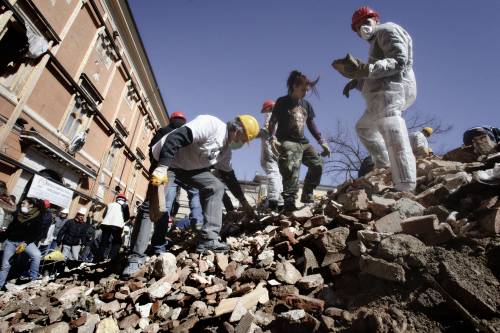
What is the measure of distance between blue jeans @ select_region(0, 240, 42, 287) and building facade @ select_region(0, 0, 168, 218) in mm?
4176

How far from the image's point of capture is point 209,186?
10.1ft

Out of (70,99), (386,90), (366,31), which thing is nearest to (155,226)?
(386,90)

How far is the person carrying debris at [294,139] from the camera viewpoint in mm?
4102

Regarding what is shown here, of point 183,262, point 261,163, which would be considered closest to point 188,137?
point 183,262

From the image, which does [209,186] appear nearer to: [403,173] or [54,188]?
[403,173]

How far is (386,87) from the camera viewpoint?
3385mm

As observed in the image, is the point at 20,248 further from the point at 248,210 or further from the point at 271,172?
Answer: the point at 271,172

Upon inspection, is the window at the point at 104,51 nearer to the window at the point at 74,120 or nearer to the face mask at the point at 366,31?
the window at the point at 74,120

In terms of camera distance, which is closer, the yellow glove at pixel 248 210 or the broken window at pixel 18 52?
the yellow glove at pixel 248 210

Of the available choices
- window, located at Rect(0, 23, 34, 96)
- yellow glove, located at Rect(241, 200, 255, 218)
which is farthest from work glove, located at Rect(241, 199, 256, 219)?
window, located at Rect(0, 23, 34, 96)

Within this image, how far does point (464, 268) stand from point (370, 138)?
2.61 meters

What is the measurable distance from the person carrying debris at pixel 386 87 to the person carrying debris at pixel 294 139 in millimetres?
915

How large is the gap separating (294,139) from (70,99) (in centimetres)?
1045

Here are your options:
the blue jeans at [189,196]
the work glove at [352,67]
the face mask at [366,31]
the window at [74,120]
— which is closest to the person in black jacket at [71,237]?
the blue jeans at [189,196]
